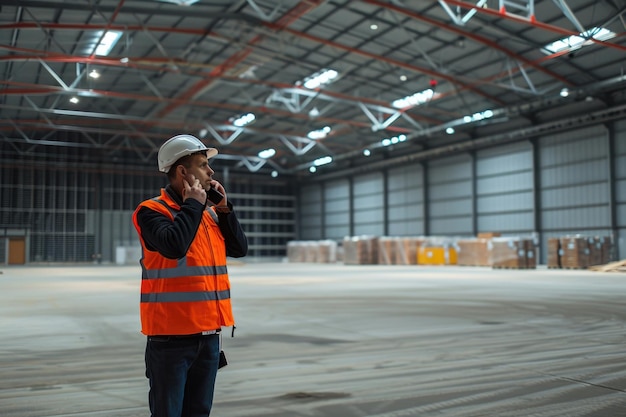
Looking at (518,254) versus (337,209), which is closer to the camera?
(518,254)

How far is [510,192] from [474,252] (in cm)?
410

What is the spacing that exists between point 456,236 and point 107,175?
81.9 feet

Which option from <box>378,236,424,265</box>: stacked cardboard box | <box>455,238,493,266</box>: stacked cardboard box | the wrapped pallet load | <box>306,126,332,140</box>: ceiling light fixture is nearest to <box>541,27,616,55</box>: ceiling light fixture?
<box>455,238,493,266</box>: stacked cardboard box

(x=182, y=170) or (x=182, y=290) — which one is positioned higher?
(x=182, y=170)

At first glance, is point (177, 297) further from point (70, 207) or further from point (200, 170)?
point (70, 207)

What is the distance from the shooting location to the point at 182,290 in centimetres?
232

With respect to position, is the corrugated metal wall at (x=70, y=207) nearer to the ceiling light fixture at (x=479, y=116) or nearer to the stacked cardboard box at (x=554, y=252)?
the ceiling light fixture at (x=479, y=116)

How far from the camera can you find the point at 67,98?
31.1 m

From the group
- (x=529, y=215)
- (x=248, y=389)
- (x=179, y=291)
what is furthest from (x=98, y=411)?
(x=529, y=215)

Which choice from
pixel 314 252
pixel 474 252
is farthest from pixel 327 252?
pixel 474 252

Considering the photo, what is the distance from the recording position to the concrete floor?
12.9 feet

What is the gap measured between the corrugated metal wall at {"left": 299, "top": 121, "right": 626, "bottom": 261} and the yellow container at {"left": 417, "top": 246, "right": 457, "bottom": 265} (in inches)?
102

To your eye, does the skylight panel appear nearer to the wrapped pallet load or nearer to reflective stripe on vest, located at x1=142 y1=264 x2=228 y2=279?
the wrapped pallet load

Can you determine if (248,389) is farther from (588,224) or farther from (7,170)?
(7,170)
